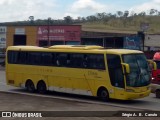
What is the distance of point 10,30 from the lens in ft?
233

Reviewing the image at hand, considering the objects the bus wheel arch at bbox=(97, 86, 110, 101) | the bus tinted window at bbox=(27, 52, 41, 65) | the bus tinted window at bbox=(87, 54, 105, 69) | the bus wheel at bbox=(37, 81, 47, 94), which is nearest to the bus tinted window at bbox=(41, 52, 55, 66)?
the bus tinted window at bbox=(27, 52, 41, 65)

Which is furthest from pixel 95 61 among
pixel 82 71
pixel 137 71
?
pixel 137 71

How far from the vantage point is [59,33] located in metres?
65.8

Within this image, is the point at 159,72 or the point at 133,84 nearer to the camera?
the point at 133,84

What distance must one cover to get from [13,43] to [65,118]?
2213 inches

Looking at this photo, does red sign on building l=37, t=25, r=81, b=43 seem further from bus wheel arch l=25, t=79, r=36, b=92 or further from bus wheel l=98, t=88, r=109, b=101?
bus wheel l=98, t=88, r=109, b=101

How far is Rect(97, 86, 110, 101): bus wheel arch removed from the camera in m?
24.2

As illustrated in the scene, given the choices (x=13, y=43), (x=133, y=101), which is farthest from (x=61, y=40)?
(x=133, y=101)

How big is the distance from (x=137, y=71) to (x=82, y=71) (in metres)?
3.35

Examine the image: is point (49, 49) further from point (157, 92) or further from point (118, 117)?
point (118, 117)

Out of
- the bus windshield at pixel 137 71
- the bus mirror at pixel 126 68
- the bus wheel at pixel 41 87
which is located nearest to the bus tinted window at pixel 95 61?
the bus windshield at pixel 137 71

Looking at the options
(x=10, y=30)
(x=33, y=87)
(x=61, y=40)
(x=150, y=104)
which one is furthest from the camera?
(x=10, y=30)

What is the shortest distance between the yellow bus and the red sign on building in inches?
1331

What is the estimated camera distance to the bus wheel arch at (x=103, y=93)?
2417cm
